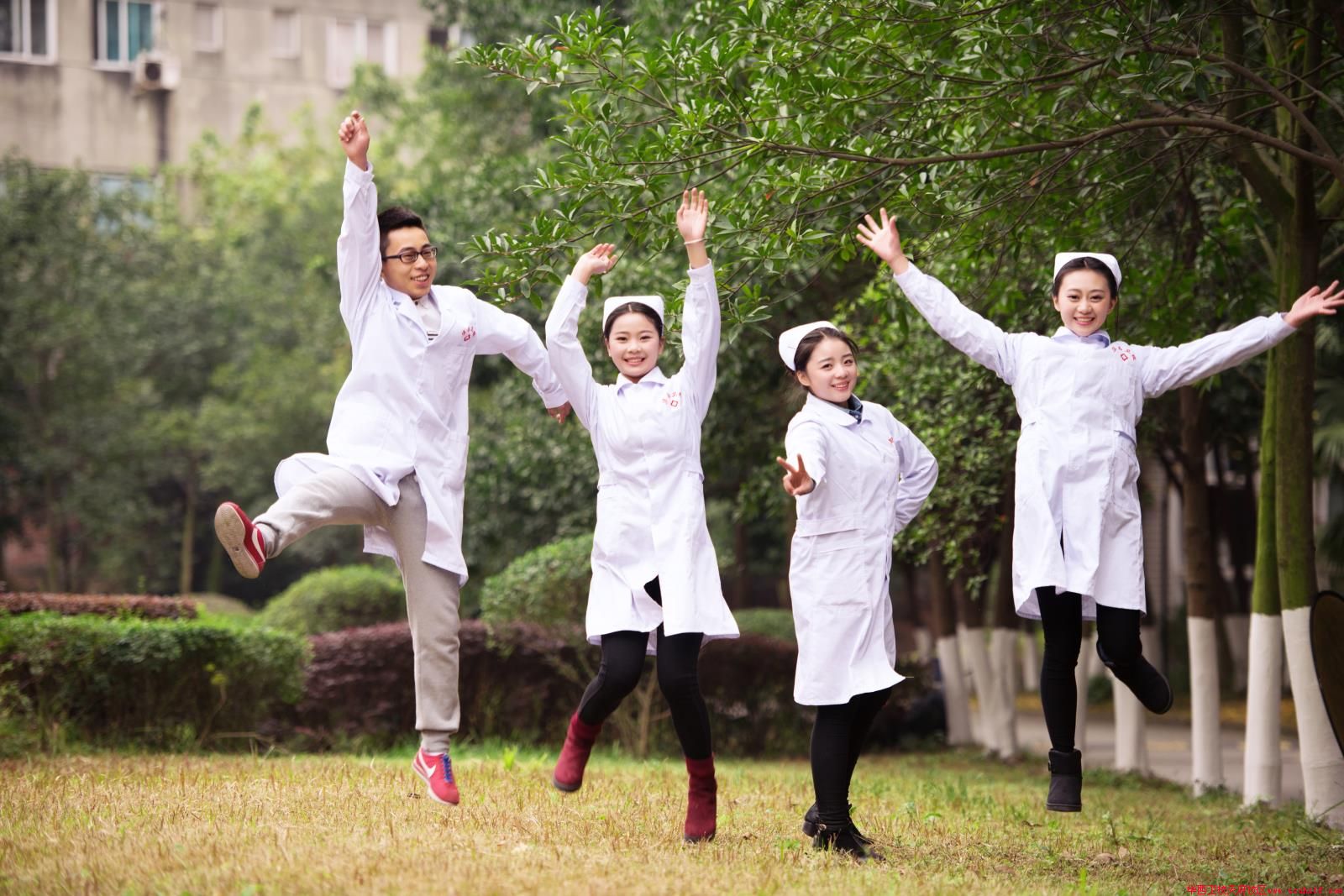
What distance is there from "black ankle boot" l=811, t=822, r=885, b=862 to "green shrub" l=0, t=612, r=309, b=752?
20.2ft

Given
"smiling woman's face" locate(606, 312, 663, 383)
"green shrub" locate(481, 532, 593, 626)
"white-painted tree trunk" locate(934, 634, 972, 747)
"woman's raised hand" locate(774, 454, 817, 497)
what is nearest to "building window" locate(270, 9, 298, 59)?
"white-painted tree trunk" locate(934, 634, 972, 747)

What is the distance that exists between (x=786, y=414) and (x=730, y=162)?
6142 mm

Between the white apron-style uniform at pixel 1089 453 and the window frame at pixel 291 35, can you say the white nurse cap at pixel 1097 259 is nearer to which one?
the white apron-style uniform at pixel 1089 453

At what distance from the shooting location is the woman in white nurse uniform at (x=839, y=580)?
601 cm

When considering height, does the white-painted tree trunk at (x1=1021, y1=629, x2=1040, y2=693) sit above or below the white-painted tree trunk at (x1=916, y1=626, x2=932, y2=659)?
below

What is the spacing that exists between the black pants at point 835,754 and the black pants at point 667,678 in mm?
464

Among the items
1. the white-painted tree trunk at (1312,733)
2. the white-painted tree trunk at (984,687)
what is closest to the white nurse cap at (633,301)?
the white-painted tree trunk at (1312,733)

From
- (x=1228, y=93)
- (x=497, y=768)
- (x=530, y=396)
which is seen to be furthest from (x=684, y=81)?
(x=530, y=396)

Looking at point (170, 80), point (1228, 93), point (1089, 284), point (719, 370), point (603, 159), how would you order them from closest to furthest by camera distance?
point (1089, 284), point (603, 159), point (1228, 93), point (719, 370), point (170, 80)

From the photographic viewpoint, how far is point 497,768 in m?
9.40

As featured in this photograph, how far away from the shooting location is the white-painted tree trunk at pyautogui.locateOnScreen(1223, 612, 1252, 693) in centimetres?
2464

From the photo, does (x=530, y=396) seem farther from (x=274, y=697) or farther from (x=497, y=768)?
(x=497, y=768)

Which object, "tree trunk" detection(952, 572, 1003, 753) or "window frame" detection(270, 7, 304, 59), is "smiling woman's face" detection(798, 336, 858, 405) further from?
"window frame" detection(270, 7, 304, 59)

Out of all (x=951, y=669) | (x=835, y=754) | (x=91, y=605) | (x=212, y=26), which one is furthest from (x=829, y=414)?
(x=212, y=26)
